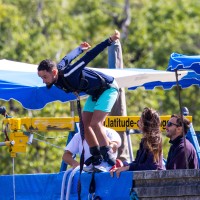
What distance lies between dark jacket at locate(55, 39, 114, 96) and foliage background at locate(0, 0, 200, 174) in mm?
15935

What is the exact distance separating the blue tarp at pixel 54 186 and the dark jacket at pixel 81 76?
987mm

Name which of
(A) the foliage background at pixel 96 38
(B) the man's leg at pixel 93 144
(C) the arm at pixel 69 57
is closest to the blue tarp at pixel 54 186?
(B) the man's leg at pixel 93 144

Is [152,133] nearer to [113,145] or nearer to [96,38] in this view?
[113,145]

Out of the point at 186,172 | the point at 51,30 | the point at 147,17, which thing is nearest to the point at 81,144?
the point at 186,172

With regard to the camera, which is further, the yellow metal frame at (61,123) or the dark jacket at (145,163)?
the yellow metal frame at (61,123)

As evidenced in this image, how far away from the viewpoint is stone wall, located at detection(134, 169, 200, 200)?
10.0 metres

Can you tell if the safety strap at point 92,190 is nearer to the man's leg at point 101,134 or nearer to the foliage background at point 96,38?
the man's leg at point 101,134

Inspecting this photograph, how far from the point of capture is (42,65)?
11648 mm

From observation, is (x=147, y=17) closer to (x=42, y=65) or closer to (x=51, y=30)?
(x=51, y=30)

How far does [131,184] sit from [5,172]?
18.6m

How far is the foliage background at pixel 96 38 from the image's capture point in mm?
29333

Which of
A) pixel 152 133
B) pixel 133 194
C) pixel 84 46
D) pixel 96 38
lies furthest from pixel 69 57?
pixel 96 38

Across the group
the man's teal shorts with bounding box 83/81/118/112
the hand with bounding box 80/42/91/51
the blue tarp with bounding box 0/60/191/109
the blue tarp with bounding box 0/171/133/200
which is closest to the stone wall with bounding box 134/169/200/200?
the blue tarp with bounding box 0/171/133/200

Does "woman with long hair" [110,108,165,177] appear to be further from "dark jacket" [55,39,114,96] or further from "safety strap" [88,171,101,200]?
"dark jacket" [55,39,114,96]
